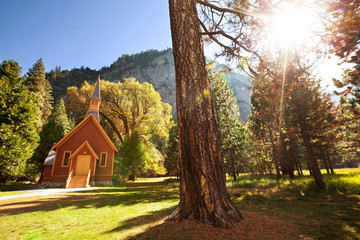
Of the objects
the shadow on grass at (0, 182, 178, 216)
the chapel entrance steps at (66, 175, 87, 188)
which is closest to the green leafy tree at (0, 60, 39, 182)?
the chapel entrance steps at (66, 175, 87, 188)

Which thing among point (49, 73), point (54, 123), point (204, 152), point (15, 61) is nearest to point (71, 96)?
point (54, 123)

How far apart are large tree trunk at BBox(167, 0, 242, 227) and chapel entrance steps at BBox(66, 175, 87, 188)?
16.8 metres

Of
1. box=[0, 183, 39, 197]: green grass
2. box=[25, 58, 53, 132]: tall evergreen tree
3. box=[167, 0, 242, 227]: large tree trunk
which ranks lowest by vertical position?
box=[0, 183, 39, 197]: green grass

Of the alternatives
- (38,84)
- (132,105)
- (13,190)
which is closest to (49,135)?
(13,190)

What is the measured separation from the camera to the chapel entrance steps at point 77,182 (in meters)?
15.5

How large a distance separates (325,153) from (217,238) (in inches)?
1013

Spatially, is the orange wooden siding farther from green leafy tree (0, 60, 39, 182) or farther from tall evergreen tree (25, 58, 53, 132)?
tall evergreen tree (25, 58, 53, 132)

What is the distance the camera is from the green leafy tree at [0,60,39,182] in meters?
12.4

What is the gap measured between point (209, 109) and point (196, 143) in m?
0.82

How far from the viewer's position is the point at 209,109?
3287 mm

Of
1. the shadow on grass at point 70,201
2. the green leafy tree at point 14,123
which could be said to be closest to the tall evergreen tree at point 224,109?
the shadow on grass at point 70,201

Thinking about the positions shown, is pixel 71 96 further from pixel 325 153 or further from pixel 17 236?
pixel 325 153

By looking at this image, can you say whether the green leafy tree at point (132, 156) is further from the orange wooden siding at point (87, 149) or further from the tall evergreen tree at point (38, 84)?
the tall evergreen tree at point (38, 84)

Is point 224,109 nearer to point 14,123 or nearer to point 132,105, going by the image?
point 132,105
